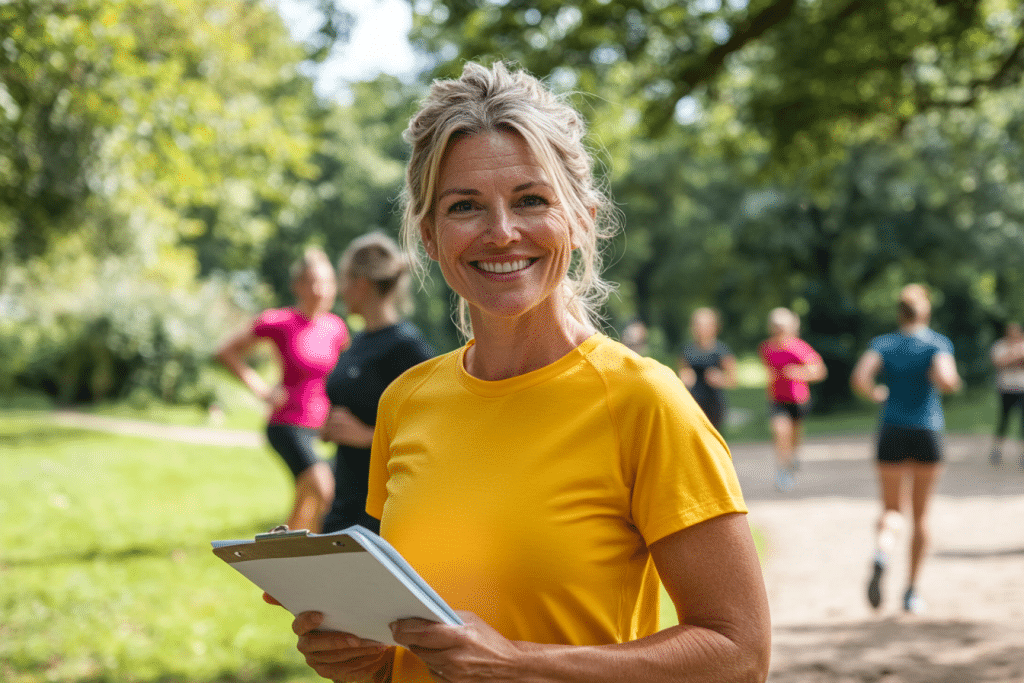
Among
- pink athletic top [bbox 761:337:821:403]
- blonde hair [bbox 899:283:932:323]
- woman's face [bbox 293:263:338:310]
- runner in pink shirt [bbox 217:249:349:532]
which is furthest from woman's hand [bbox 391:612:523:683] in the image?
pink athletic top [bbox 761:337:821:403]

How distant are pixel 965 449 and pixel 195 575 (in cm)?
1397

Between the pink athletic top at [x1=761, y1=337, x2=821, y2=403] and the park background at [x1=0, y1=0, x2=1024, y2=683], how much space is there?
2.44m

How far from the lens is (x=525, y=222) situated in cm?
171

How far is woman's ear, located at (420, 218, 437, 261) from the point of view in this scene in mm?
1871

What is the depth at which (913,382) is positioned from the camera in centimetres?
672

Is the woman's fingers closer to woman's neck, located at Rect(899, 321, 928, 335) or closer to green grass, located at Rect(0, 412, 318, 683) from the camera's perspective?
green grass, located at Rect(0, 412, 318, 683)

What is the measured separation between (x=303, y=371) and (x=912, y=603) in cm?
464

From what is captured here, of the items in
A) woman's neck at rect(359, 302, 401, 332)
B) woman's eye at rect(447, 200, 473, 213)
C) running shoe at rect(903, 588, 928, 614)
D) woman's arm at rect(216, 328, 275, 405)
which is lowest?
running shoe at rect(903, 588, 928, 614)

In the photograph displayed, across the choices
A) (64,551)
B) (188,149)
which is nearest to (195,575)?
(64,551)

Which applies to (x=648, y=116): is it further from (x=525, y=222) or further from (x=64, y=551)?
(x=525, y=222)

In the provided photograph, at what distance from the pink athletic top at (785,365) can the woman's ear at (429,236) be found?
11.8 metres

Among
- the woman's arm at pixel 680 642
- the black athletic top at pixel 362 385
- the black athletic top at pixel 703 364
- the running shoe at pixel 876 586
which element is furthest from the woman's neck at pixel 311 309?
the black athletic top at pixel 703 364

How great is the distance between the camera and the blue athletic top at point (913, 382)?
6582 mm

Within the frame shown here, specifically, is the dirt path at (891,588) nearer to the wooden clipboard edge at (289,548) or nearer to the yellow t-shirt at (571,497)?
the yellow t-shirt at (571,497)
